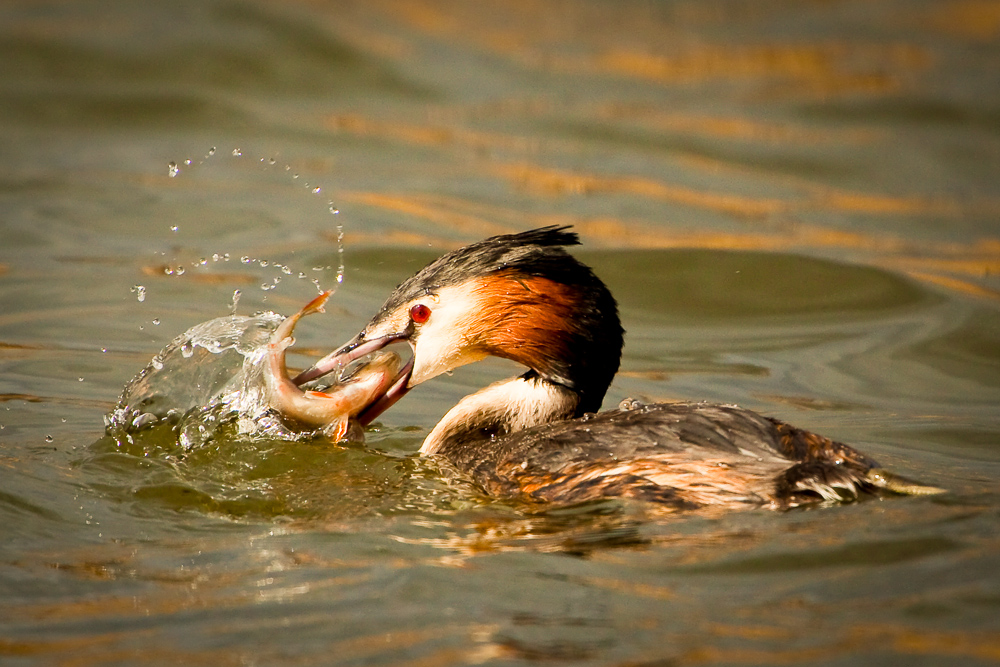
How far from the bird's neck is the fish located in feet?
1.06

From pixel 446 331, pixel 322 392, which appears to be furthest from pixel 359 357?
pixel 446 331

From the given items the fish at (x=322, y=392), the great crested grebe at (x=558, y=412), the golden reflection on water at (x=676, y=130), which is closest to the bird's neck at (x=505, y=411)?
the great crested grebe at (x=558, y=412)

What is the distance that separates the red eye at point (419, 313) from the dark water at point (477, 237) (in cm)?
61

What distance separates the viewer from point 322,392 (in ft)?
17.8

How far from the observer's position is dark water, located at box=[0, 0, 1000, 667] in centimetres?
381

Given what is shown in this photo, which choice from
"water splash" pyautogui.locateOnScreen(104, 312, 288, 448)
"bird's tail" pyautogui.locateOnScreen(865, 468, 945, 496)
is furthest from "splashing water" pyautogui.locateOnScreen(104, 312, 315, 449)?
"bird's tail" pyautogui.locateOnScreen(865, 468, 945, 496)

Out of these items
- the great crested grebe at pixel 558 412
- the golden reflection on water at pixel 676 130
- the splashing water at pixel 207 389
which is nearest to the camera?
the great crested grebe at pixel 558 412

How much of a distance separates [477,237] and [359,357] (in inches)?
167

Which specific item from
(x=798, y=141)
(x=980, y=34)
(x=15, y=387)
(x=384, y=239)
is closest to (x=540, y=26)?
(x=798, y=141)

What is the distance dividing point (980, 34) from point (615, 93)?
4206 mm

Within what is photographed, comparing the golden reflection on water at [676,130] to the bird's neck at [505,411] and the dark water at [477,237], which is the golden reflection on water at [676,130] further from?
the bird's neck at [505,411]

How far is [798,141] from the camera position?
40.5 feet

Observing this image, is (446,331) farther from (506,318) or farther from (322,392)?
(322,392)

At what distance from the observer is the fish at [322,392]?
526 centimetres
